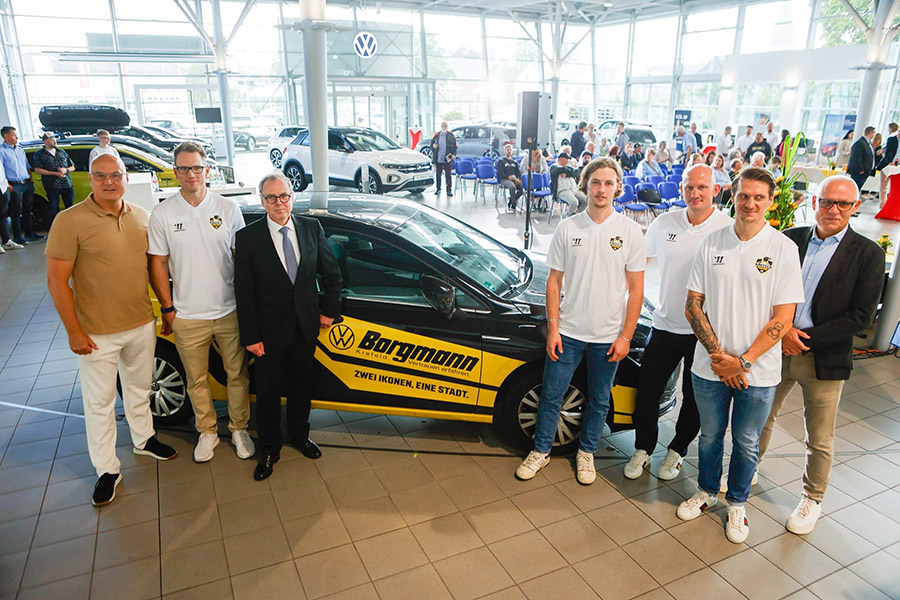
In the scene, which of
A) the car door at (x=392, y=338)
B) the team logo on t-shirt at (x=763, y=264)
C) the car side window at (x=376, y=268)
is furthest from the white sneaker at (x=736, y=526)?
the car side window at (x=376, y=268)

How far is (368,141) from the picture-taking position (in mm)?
14242

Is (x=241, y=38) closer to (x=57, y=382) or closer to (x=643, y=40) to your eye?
(x=643, y=40)

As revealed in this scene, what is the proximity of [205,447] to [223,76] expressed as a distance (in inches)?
597

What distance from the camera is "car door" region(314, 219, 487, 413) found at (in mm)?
3609

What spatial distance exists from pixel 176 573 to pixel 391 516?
1098 mm

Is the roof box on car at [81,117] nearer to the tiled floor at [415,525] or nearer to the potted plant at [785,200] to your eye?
the tiled floor at [415,525]

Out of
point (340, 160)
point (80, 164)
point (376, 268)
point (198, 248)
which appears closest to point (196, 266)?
point (198, 248)

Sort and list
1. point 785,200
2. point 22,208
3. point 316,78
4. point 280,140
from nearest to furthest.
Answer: point 785,200, point 316,78, point 22,208, point 280,140

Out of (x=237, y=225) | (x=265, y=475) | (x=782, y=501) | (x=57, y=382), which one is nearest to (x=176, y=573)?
(x=265, y=475)

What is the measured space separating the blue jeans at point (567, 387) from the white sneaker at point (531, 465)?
4 cm

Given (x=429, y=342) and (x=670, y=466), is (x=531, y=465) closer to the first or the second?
(x=670, y=466)

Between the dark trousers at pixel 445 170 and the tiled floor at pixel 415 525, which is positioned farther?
the dark trousers at pixel 445 170

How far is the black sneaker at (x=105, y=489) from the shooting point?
3.38 m

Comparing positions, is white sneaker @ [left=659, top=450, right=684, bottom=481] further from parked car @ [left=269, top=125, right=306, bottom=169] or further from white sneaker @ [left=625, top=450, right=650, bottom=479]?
parked car @ [left=269, top=125, right=306, bottom=169]
